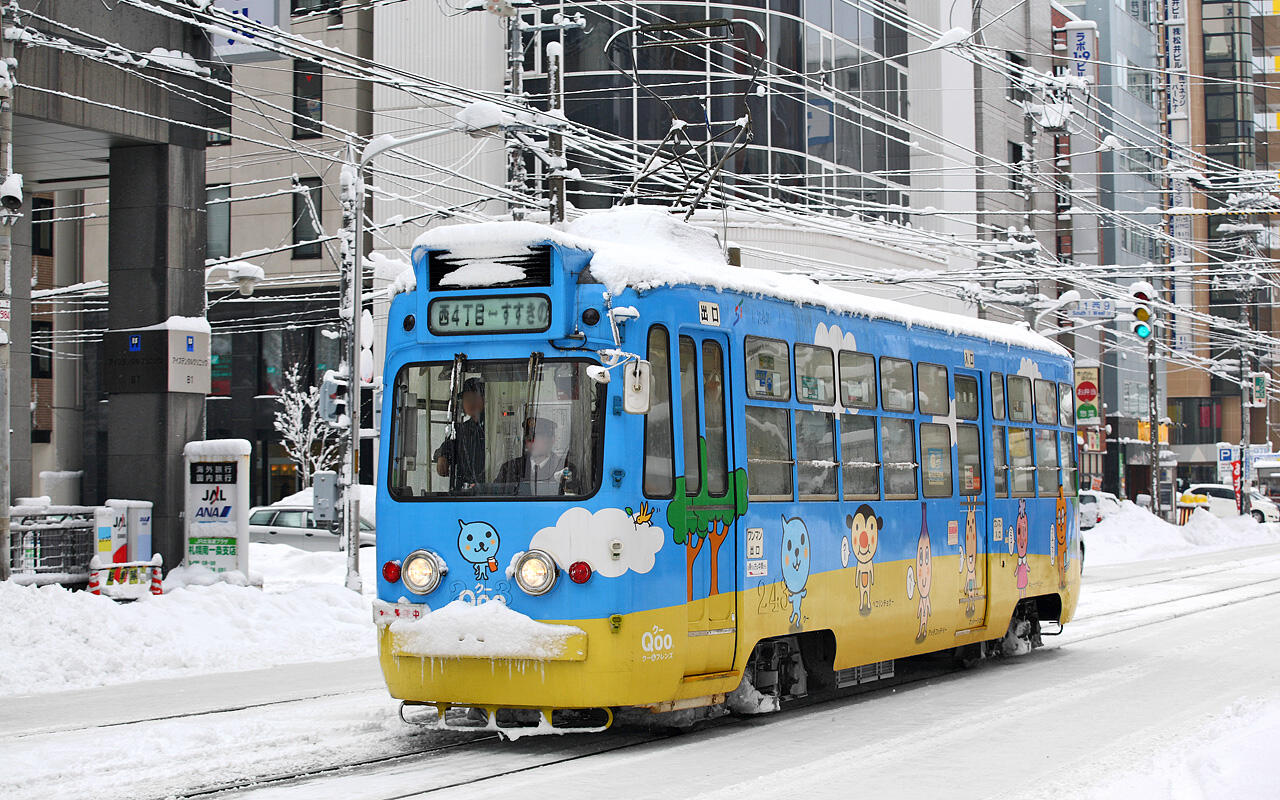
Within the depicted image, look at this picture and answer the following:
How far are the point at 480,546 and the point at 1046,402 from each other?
8229 mm

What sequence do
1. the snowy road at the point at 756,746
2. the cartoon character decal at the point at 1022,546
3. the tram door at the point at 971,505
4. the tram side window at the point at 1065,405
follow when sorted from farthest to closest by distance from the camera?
the tram side window at the point at 1065,405, the cartoon character decal at the point at 1022,546, the tram door at the point at 971,505, the snowy road at the point at 756,746

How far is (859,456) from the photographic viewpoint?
11.9 metres

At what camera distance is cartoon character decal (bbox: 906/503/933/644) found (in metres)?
12.7

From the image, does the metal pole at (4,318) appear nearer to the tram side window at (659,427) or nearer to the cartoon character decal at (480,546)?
the cartoon character decal at (480,546)

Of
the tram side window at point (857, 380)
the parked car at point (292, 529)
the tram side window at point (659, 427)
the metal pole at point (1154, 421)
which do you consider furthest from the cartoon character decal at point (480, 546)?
the metal pole at point (1154, 421)

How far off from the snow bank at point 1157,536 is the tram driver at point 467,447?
28259mm

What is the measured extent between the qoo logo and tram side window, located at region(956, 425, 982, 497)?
4.95 meters

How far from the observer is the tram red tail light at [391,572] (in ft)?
Result: 31.8

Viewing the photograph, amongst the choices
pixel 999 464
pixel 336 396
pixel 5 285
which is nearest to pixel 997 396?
pixel 999 464

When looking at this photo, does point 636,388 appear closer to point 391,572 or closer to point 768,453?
point 768,453

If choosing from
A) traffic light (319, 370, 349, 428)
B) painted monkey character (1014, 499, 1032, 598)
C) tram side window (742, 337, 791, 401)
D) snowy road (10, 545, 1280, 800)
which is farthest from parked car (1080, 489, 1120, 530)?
tram side window (742, 337, 791, 401)

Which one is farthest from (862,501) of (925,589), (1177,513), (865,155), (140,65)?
(1177,513)

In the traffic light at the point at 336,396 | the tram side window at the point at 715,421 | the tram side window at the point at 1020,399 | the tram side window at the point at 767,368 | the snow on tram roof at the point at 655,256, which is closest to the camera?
the snow on tram roof at the point at 655,256

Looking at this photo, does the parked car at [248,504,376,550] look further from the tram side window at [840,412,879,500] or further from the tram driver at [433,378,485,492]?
the tram driver at [433,378,485,492]
